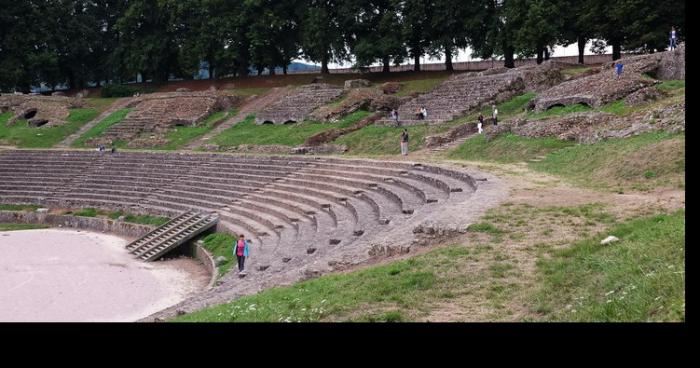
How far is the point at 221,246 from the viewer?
809 inches

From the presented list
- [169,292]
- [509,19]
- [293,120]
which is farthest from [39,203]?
[509,19]

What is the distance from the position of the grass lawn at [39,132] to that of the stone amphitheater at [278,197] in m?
3.40

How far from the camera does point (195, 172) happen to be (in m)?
29.4

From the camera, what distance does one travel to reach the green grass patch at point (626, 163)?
14.7 m

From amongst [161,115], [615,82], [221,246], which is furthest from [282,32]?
[221,246]

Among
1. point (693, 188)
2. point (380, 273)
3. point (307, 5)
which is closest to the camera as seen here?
point (693, 188)

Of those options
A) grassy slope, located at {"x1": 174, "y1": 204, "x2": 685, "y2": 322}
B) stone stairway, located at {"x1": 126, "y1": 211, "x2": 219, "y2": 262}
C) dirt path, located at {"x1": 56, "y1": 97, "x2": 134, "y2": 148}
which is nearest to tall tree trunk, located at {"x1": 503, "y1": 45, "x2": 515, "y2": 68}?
stone stairway, located at {"x1": 126, "y1": 211, "x2": 219, "y2": 262}

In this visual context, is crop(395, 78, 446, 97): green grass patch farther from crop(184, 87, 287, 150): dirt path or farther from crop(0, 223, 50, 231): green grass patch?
crop(0, 223, 50, 231): green grass patch

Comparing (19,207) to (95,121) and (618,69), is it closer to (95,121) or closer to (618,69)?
(95,121)

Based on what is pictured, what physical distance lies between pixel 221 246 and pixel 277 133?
14.9m

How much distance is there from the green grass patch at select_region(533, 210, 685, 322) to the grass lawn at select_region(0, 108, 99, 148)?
36.7m

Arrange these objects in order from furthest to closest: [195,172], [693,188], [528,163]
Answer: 1. [195,172]
2. [528,163]
3. [693,188]

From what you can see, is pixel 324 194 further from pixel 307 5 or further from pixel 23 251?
pixel 307 5
